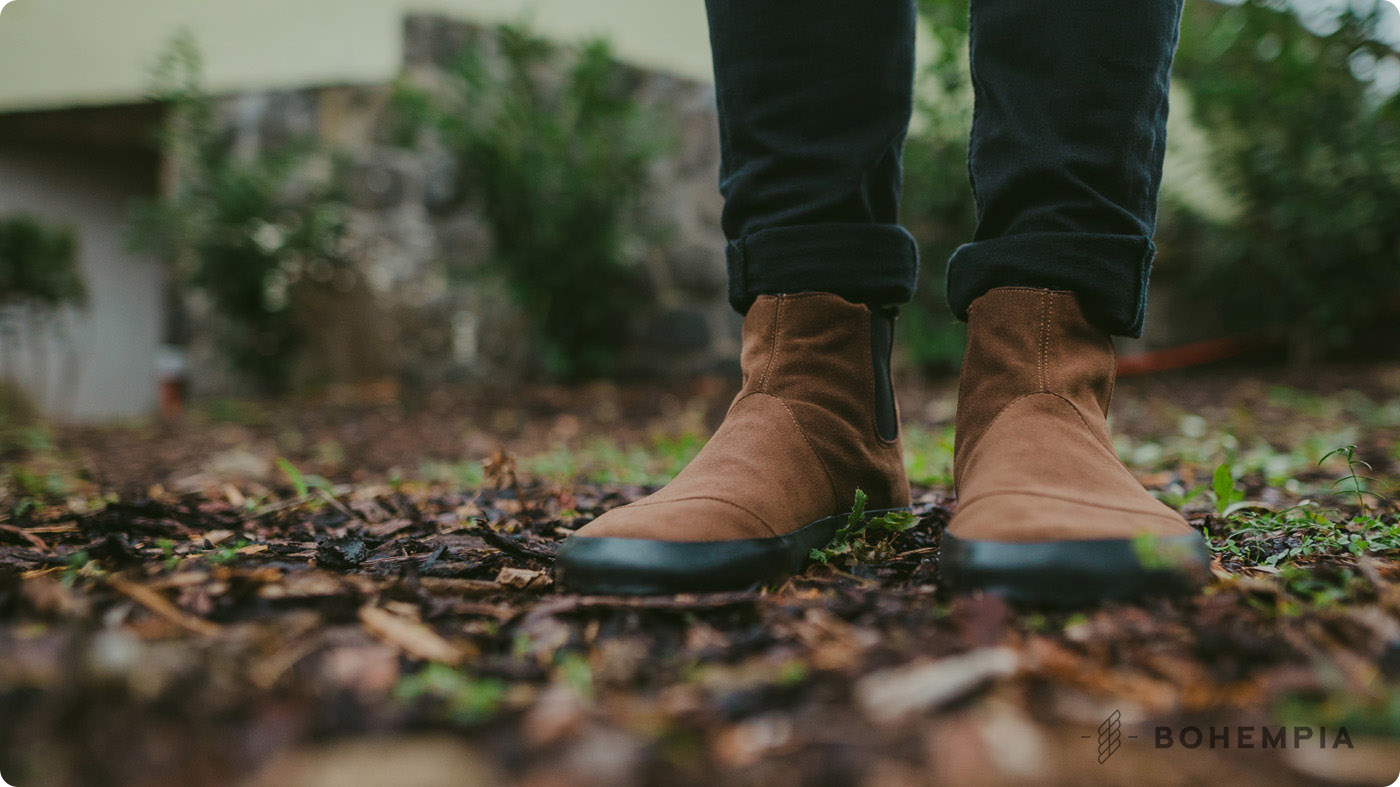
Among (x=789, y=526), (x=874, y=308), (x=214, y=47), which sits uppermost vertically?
(x=214, y=47)

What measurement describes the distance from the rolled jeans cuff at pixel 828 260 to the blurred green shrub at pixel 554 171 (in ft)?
8.85

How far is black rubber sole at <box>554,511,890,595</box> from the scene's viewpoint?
0.76 meters

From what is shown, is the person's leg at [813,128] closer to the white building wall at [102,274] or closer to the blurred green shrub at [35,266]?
the blurred green shrub at [35,266]

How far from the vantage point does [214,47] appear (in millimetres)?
5047

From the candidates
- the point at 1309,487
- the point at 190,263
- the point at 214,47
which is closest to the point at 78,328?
the point at 214,47

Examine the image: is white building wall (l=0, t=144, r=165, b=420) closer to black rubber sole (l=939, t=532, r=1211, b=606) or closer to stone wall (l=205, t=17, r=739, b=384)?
stone wall (l=205, t=17, r=739, b=384)

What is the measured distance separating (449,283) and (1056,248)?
3619mm

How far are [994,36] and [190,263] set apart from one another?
14.5ft

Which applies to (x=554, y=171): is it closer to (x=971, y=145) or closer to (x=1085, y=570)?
(x=971, y=145)

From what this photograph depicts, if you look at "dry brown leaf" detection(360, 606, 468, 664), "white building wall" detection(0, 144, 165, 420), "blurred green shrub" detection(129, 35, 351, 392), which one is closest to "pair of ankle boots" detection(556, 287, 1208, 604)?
"dry brown leaf" detection(360, 606, 468, 664)

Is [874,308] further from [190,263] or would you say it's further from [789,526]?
[190,263]

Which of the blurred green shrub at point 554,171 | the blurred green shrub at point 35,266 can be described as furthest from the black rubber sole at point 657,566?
the blurred green shrub at point 35,266

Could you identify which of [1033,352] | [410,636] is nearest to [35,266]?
[410,636]

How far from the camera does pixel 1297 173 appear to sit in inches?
140
